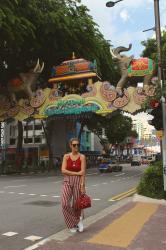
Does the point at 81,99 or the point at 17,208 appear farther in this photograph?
the point at 81,99

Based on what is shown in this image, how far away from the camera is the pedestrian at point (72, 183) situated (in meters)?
8.41

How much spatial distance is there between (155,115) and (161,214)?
363 centimetres

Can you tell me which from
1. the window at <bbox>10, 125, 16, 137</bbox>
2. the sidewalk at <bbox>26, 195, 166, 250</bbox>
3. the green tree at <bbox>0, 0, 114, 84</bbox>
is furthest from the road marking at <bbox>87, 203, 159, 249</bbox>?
the window at <bbox>10, 125, 16, 137</bbox>

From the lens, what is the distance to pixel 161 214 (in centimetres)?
1103

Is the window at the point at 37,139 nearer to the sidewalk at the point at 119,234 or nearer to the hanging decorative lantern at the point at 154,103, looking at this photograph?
the hanging decorative lantern at the point at 154,103

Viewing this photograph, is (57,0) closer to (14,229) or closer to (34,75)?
(34,75)

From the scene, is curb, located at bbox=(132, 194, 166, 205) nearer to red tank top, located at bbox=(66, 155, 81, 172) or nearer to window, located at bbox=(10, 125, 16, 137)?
red tank top, located at bbox=(66, 155, 81, 172)

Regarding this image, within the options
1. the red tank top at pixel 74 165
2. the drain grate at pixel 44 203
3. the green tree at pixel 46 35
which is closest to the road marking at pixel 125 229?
the red tank top at pixel 74 165

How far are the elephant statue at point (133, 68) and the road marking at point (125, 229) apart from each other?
22377 millimetres

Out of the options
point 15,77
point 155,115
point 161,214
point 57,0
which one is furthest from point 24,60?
point 161,214

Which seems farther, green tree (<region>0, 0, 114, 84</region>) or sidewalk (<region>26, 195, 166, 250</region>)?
green tree (<region>0, 0, 114, 84</region>)

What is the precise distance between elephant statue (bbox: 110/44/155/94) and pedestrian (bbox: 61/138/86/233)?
25.2 meters

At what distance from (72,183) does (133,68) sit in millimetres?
27134

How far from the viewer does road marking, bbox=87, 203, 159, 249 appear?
25.3ft
